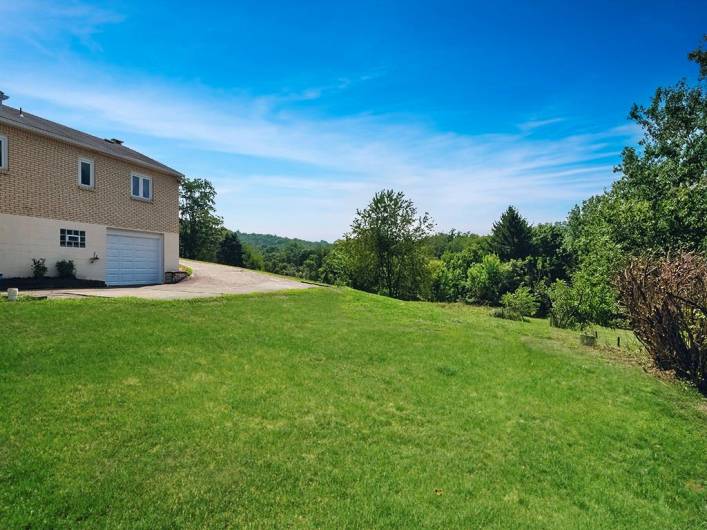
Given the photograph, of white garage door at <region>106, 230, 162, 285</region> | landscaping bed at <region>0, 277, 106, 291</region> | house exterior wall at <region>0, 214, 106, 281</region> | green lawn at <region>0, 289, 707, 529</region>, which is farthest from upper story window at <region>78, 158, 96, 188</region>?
green lawn at <region>0, 289, 707, 529</region>

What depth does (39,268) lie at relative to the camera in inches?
563

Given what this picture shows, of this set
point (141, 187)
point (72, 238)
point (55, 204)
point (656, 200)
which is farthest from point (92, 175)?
point (656, 200)

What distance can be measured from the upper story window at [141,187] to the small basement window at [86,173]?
5.90ft

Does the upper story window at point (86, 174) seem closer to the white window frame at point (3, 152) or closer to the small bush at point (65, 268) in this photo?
the white window frame at point (3, 152)

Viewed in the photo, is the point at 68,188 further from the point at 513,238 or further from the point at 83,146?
the point at 513,238

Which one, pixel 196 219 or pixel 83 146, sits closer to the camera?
pixel 83 146

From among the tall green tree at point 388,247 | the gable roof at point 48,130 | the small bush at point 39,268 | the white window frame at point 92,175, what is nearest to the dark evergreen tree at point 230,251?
the tall green tree at point 388,247

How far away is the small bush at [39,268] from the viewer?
1420 centimetres

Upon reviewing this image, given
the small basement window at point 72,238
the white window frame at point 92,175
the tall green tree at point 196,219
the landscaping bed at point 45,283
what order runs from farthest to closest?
the tall green tree at point 196,219 → the white window frame at point 92,175 → the small basement window at point 72,238 → the landscaping bed at point 45,283

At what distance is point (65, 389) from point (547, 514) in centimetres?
588

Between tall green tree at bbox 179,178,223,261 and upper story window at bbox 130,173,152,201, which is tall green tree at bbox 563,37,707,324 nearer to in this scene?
upper story window at bbox 130,173,152,201

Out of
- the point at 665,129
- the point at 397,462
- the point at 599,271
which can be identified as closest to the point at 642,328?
the point at 397,462

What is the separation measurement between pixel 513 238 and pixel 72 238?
→ 57.0 m

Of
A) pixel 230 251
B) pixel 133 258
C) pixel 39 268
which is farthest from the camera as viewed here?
pixel 230 251
